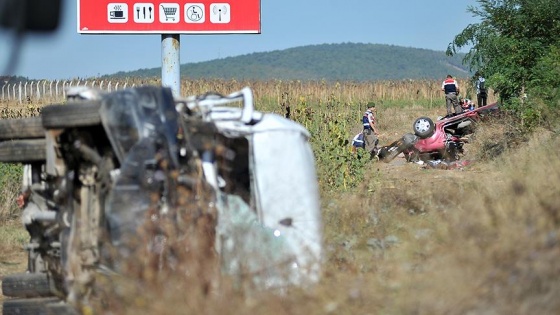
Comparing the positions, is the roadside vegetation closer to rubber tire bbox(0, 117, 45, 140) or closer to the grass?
the grass

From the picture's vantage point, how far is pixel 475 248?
4887 millimetres

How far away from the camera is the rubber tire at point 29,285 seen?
678 cm

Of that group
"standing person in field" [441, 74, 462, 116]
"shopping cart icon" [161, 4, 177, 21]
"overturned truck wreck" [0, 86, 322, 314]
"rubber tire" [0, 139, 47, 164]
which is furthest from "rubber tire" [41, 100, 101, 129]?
"standing person in field" [441, 74, 462, 116]

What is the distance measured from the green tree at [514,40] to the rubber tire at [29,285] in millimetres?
14872

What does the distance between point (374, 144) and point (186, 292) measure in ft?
67.1

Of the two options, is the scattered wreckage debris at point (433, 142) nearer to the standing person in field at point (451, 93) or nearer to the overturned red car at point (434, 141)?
the overturned red car at point (434, 141)

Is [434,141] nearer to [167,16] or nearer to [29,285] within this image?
[167,16]

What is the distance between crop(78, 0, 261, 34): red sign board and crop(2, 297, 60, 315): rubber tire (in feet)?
25.0

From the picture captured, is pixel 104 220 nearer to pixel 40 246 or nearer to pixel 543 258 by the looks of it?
pixel 40 246

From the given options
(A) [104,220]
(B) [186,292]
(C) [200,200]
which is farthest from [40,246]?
(B) [186,292]

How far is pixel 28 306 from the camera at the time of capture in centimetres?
670

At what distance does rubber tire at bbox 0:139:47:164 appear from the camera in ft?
22.3

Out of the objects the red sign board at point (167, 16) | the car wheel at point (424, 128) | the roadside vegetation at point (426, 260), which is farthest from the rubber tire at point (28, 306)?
the car wheel at point (424, 128)

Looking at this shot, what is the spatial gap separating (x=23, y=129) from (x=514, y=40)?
1580cm
